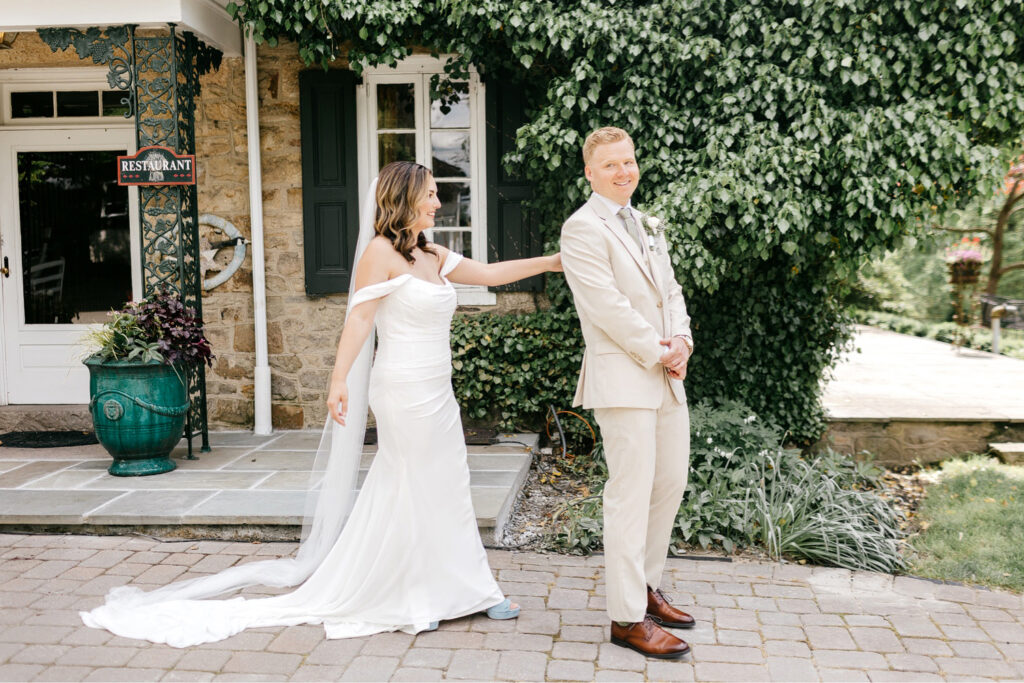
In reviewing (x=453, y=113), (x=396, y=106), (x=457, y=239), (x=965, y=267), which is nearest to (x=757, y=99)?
(x=453, y=113)

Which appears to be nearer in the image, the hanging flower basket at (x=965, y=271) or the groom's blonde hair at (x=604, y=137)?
the groom's blonde hair at (x=604, y=137)

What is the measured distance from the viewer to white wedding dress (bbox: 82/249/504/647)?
3.30m

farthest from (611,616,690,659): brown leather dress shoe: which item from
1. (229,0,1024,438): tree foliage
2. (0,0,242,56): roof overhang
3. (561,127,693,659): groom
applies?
(0,0,242,56): roof overhang

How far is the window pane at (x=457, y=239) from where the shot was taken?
6723mm

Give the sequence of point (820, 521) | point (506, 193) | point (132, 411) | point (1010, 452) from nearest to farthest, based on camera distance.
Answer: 1. point (820, 521)
2. point (132, 411)
3. point (1010, 452)
4. point (506, 193)

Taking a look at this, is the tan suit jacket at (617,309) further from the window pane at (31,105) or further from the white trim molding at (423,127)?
the window pane at (31,105)

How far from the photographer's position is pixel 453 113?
6.63 metres

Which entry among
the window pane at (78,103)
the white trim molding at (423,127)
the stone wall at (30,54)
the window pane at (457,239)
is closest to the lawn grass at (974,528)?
the white trim molding at (423,127)

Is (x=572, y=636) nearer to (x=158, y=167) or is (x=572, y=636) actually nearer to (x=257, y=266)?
(x=158, y=167)

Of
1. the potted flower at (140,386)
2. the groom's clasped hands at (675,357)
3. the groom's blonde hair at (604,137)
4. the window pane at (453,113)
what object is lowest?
the potted flower at (140,386)

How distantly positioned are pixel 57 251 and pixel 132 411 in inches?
97.2

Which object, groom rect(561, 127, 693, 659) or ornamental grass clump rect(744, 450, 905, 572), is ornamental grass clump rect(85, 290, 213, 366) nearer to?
groom rect(561, 127, 693, 659)

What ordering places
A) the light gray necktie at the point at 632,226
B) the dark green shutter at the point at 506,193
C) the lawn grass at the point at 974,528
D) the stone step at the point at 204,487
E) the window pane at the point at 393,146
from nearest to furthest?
→ the light gray necktie at the point at 632,226, the lawn grass at the point at 974,528, the stone step at the point at 204,487, the dark green shutter at the point at 506,193, the window pane at the point at 393,146

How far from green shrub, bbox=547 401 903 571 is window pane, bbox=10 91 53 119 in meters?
5.27
